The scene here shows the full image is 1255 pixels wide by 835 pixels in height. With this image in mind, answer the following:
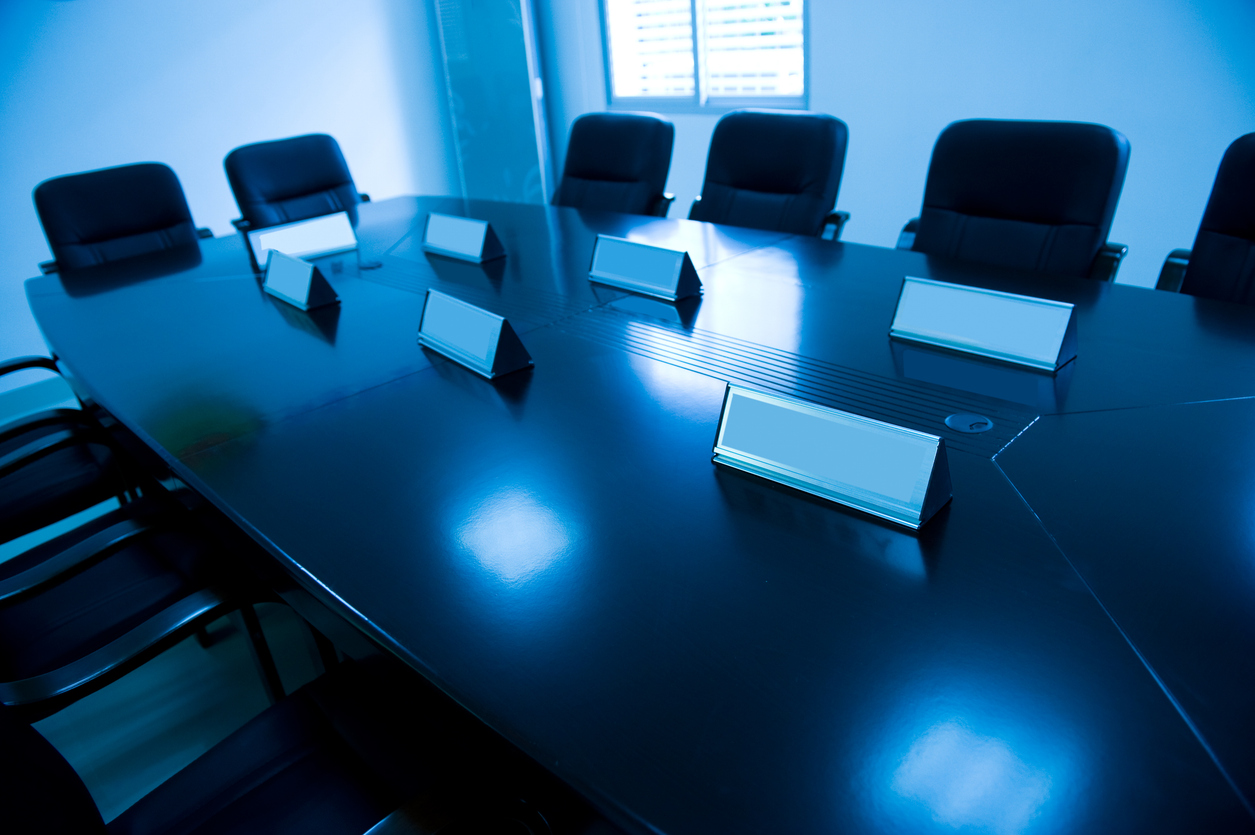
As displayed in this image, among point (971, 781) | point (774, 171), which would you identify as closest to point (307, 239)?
point (774, 171)

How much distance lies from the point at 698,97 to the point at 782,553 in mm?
4241

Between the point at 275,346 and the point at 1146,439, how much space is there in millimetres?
1689

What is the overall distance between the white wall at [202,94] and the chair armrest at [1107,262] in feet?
13.7

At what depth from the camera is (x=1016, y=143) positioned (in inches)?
78.3

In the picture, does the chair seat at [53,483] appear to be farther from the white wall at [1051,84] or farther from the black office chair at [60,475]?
the white wall at [1051,84]

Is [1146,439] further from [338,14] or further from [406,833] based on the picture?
[338,14]

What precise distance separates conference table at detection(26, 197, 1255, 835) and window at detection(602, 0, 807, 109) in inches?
112

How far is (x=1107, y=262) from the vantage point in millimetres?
1870

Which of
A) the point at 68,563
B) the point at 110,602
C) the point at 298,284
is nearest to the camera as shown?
the point at 68,563

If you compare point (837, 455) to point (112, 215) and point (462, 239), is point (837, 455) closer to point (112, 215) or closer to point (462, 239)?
point (462, 239)

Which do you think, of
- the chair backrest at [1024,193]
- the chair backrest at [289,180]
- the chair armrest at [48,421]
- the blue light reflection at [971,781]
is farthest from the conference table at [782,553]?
the chair backrest at [289,180]

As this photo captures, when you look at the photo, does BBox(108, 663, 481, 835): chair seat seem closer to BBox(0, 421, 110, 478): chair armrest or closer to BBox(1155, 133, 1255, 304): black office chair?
BBox(0, 421, 110, 478): chair armrest

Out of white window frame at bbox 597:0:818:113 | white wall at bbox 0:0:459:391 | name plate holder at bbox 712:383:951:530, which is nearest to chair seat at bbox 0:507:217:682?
name plate holder at bbox 712:383:951:530

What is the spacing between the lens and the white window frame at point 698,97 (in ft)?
12.8
